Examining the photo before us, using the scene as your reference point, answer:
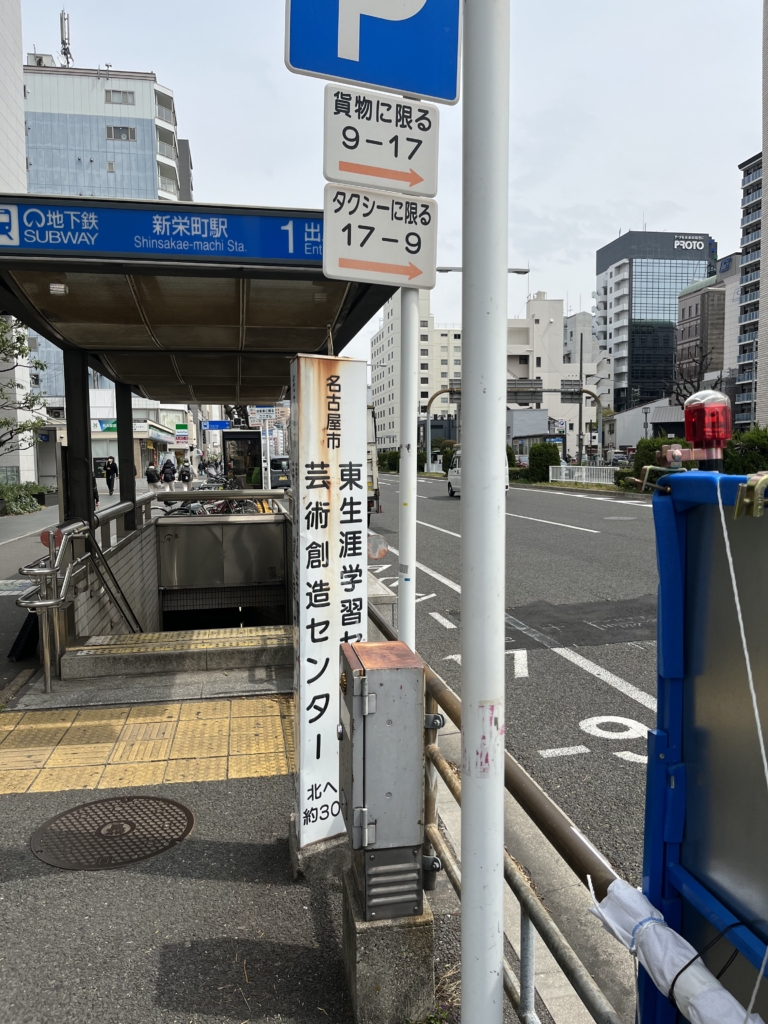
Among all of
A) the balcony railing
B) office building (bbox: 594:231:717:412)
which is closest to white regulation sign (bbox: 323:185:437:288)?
the balcony railing

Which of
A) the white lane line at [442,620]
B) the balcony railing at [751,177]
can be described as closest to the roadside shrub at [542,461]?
the white lane line at [442,620]

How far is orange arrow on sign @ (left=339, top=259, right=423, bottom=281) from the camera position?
7.89 ft

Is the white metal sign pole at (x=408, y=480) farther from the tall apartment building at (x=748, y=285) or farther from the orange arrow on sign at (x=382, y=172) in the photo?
the tall apartment building at (x=748, y=285)

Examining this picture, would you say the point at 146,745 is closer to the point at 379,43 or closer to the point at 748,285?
the point at 379,43

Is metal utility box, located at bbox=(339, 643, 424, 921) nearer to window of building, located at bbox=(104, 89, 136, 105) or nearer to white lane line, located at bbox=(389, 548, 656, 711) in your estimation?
white lane line, located at bbox=(389, 548, 656, 711)

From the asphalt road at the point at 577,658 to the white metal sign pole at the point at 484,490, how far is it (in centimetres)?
203

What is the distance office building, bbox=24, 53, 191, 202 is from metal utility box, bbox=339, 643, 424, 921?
5804 cm

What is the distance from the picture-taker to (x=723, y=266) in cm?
8750

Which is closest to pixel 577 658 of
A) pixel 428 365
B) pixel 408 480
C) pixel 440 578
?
pixel 408 480

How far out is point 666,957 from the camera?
143 centimetres

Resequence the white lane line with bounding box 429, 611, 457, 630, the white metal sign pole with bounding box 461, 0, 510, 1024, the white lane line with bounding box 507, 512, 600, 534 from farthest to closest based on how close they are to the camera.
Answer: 1. the white lane line with bounding box 507, 512, 600, 534
2. the white lane line with bounding box 429, 611, 457, 630
3. the white metal sign pole with bounding box 461, 0, 510, 1024

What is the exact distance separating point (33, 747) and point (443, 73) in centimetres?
448

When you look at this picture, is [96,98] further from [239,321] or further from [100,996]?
[100,996]

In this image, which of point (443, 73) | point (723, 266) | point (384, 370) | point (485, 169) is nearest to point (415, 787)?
point (485, 169)
